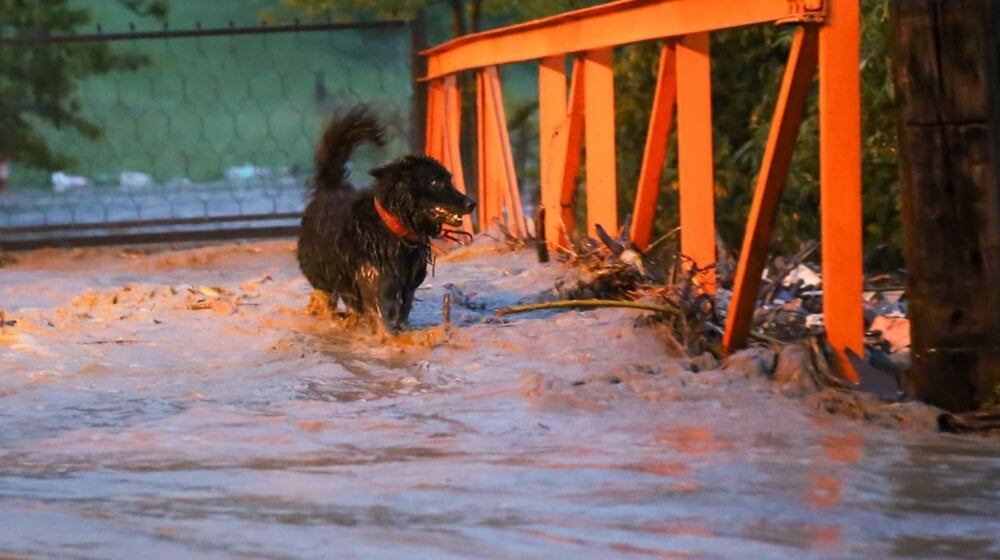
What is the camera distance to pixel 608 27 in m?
8.27

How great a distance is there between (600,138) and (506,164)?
2023 mm

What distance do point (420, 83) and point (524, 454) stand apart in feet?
30.3

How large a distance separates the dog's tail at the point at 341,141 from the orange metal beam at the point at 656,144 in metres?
1.52

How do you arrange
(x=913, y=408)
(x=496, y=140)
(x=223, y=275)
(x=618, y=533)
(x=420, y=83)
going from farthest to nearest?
(x=420, y=83), (x=223, y=275), (x=496, y=140), (x=913, y=408), (x=618, y=533)

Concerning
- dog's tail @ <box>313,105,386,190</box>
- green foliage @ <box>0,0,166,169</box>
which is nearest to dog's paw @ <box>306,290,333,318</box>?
dog's tail @ <box>313,105,386,190</box>

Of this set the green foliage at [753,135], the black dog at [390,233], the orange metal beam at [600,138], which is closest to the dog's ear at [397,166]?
the black dog at [390,233]

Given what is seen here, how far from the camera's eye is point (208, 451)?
5426mm

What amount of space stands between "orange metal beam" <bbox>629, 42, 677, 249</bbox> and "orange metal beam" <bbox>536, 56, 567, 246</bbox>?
1.41 meters

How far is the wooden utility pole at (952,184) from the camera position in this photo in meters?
5.61

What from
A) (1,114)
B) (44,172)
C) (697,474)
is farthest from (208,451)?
(44,172)

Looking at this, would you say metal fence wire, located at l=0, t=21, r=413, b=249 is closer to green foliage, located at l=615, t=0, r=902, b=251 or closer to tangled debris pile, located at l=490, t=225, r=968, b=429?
green foliage, located at l=615, t=0, r=902, b=251

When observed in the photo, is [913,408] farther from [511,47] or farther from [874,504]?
[511,47]

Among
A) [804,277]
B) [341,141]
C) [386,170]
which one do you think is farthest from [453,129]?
[386,170]

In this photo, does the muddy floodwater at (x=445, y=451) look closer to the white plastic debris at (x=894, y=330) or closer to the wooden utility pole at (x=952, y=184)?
the wooden utility pole at (x=952, y=184)
